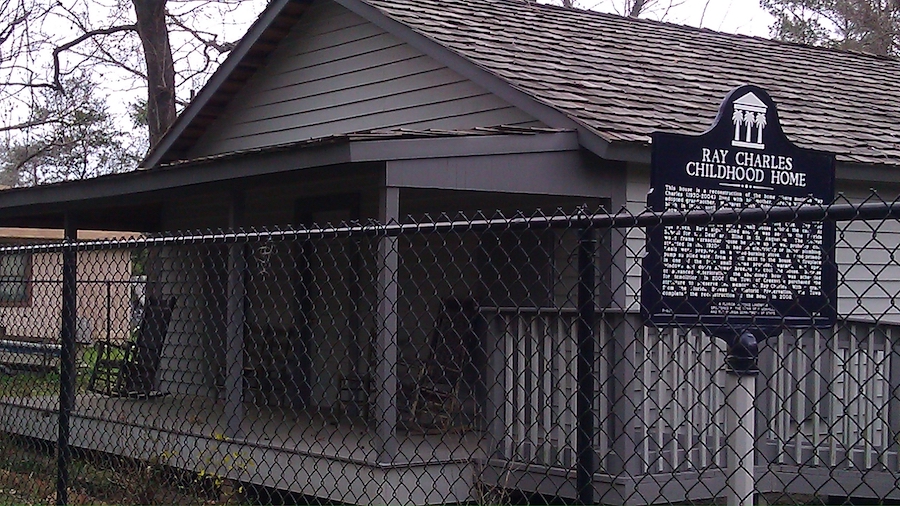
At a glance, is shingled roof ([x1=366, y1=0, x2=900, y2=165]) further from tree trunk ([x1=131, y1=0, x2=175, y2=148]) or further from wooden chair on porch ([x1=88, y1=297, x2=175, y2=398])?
tree trunk ([x1=131, y1=0, x2=175, y2=148])

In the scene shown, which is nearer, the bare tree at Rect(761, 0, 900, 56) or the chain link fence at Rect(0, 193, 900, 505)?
the chain link fence at Rect(0, 193, 900, 505)

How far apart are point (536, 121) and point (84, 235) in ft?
63.9

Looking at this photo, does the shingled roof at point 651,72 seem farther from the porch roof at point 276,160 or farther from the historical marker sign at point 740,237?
the historical marker sign at point 740,237

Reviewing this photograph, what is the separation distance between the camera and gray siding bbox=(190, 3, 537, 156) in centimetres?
1062

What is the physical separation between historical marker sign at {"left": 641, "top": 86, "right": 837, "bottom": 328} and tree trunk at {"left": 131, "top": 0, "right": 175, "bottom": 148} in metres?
18.5

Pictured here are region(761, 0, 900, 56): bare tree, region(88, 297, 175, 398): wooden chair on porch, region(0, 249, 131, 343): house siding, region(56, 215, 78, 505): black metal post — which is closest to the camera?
region(56, 215, 78, 505): black metal post

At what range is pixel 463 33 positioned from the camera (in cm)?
1095

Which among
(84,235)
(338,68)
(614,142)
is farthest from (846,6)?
(614,142)

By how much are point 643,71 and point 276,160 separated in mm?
4037

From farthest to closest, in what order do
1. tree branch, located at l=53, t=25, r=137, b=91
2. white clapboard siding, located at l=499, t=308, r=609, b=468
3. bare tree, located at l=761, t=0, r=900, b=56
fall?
1. bare tree, located at l=761, t=0, r=900, b=56
2. tree branch, located at l=53, t=25, r=137, b=91
3. white clapboard siding, located at l=499, t=308, r=609, b=468

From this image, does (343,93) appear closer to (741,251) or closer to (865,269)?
(865,269)

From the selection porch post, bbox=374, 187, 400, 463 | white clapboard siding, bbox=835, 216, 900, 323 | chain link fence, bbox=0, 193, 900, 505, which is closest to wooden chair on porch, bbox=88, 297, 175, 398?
chain link fence, bbox=0, 193, 900, 505

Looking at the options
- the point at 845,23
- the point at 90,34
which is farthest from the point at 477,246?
the point at 845,23

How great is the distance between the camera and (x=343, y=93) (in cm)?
1205
